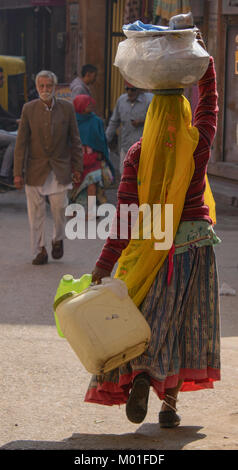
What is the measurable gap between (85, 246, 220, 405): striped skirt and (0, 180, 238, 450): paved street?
0.25 m

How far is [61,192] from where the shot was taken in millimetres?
9250

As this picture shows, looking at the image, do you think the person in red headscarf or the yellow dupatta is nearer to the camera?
the yellow dupatta

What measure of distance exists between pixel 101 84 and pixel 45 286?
1247 centimetres

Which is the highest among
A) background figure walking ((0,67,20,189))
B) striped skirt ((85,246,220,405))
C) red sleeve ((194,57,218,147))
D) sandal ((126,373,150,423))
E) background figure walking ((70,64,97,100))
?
red sleeve ((194,57,218,147))

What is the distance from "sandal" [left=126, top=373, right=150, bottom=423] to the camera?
4.31 meters

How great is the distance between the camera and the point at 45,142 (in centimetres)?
907

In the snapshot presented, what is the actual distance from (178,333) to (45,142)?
4.82 meters

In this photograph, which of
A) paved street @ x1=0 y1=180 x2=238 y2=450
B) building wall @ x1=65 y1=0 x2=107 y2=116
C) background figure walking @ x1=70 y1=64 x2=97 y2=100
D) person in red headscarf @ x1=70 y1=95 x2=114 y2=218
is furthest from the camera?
building wall @ x1=65 y1=0 x2=107 y2=116

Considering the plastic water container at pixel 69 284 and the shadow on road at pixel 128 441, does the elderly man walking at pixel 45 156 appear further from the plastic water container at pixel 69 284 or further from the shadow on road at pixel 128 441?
the shadow on road at pixel 128 441

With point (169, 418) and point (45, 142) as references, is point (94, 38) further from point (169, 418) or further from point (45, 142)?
point (169, 418)

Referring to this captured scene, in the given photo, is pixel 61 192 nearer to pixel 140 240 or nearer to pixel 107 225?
pixel 107 225

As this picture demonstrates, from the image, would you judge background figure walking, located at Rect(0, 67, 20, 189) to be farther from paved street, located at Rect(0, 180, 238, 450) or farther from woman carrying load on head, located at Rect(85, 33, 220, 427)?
woman carrying load on head, located at Rect(85, 33, 220, 427)

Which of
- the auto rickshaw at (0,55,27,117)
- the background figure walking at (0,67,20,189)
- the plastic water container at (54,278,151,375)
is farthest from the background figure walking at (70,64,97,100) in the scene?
the plastic water container at (54,278,151,375)

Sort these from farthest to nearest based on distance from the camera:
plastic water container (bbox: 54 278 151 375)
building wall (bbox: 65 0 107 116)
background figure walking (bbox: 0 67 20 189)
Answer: building wall (bbox: 65 0 107 116) → background figure walking (bbox: 0 67 20 189) → plastic water container (bbox: 54 278 151 375)
